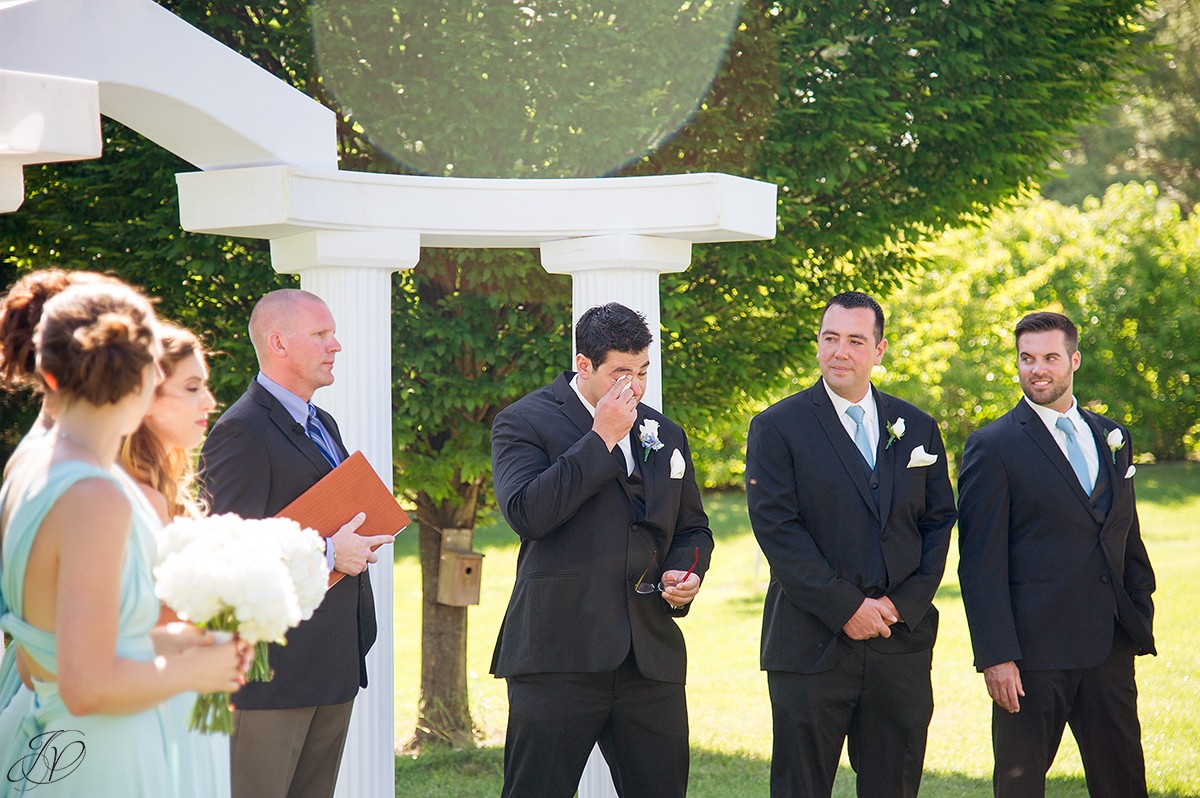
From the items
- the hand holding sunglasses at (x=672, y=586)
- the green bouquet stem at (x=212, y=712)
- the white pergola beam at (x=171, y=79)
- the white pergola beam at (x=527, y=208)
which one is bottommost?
the green bouquet stem at (x=212, y=712)

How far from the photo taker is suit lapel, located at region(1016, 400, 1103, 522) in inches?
209

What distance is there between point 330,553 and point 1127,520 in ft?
11.0

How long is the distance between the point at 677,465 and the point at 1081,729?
208 centimetres

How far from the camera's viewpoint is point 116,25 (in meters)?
4.79

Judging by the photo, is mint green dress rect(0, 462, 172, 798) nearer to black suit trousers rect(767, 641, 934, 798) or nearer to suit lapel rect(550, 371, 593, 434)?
suit lapel rect(550, 371, 593, 434)

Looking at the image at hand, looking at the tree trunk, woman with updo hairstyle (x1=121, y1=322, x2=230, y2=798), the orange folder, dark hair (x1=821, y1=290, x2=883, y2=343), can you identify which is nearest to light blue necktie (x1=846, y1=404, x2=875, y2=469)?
dark hair (x1=821, y1=290, x2=883, y2=343)

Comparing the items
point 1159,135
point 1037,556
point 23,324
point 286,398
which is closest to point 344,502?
point 286,398

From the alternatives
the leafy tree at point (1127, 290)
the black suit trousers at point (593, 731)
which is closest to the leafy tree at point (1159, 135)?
the leafy tree at point (1127, 290)

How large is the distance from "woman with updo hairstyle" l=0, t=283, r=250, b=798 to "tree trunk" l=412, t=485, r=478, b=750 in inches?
242

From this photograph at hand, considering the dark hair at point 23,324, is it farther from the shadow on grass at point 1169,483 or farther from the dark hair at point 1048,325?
the shadow on grass at point 1169,483

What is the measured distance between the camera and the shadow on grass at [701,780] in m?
7.99

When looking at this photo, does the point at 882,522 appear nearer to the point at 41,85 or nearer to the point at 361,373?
the point at 361,373

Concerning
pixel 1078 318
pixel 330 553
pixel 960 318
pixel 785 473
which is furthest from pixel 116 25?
pixel 1078 318

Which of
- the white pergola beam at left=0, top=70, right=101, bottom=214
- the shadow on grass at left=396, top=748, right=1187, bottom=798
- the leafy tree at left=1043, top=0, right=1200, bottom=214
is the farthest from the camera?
the leafy tree at left=1043, top=0, right=1200, bottom=214
